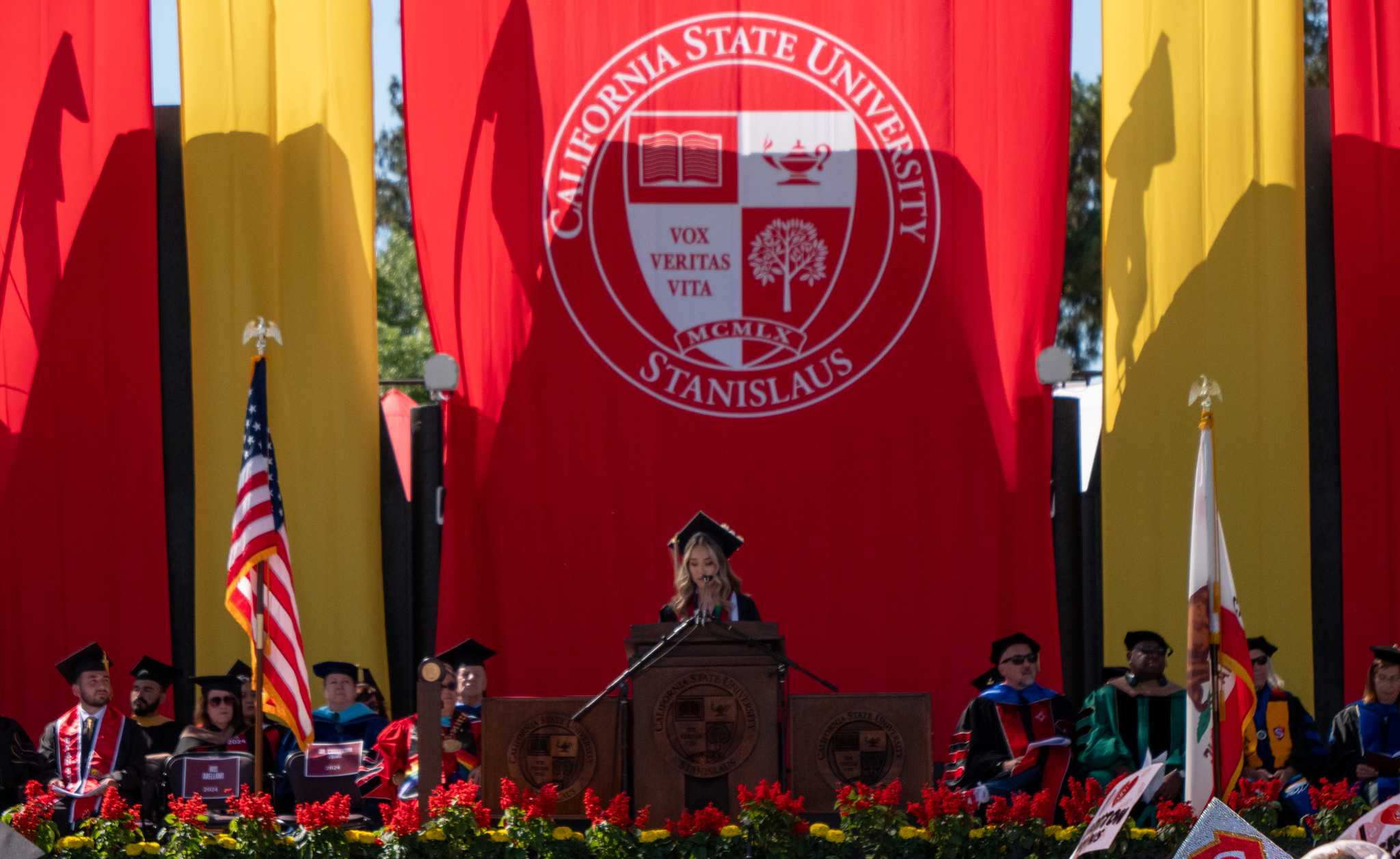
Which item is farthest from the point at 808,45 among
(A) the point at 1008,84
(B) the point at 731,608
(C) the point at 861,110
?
(B) the point at 731,608

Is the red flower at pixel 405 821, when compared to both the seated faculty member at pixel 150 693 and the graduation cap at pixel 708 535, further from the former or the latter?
the seated faculty member at pixel 150 693

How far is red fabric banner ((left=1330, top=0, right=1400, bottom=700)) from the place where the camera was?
966cm

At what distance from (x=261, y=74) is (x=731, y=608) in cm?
420

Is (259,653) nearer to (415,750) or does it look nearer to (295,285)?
(415,750)

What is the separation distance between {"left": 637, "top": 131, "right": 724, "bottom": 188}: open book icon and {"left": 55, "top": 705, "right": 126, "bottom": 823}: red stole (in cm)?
370

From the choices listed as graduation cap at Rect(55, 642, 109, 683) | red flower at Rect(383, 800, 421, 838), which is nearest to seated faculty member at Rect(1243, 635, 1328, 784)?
red flower at Rect(383, 800, 421, 838)

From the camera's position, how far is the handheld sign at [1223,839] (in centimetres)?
444

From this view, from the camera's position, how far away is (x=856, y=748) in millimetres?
6332

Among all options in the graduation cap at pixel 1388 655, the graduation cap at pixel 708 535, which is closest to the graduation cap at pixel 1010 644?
the graduation cap at pixel 708 535

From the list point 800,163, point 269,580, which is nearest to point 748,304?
point 800,163

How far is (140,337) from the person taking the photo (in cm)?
995

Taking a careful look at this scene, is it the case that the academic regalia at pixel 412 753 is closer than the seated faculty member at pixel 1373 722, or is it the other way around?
the academic regalia at pixel 412 753

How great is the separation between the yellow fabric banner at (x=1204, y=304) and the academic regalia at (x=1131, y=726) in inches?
57.6

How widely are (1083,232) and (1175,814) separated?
1443 cm
